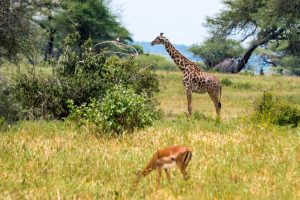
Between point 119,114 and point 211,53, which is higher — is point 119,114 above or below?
above

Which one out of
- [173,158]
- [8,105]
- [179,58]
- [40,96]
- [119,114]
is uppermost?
[179,58]

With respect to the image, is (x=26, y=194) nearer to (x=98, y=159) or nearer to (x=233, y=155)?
(x=98, y=159)

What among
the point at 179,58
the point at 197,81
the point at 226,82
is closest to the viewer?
the point at 197,81

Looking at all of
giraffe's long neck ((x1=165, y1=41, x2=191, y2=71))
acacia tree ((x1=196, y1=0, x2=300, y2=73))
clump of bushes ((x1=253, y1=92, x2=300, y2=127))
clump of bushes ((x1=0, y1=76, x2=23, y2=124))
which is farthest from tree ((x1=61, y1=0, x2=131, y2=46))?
clump of bushes ((x1=253, y1=92, x2=300, y2=127))

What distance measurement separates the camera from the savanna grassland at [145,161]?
6836 millimetres

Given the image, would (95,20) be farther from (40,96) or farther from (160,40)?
(40,96)

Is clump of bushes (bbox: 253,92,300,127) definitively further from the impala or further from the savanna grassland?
Answer: the impala

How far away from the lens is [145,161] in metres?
8.52

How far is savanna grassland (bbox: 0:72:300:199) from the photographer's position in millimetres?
6836

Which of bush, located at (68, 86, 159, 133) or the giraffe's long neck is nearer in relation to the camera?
bush, located at (68, 86, 159, 133)

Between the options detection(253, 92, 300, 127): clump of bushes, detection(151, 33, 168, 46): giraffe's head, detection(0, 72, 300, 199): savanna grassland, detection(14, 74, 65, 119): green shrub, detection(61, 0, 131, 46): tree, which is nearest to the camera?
detection(0, 72, 300, 199): savanna grassland

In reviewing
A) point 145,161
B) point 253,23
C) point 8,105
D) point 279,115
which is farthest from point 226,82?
point 145,161

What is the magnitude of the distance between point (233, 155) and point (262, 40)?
119 ft

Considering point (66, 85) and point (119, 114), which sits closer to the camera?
point (119, 114)
